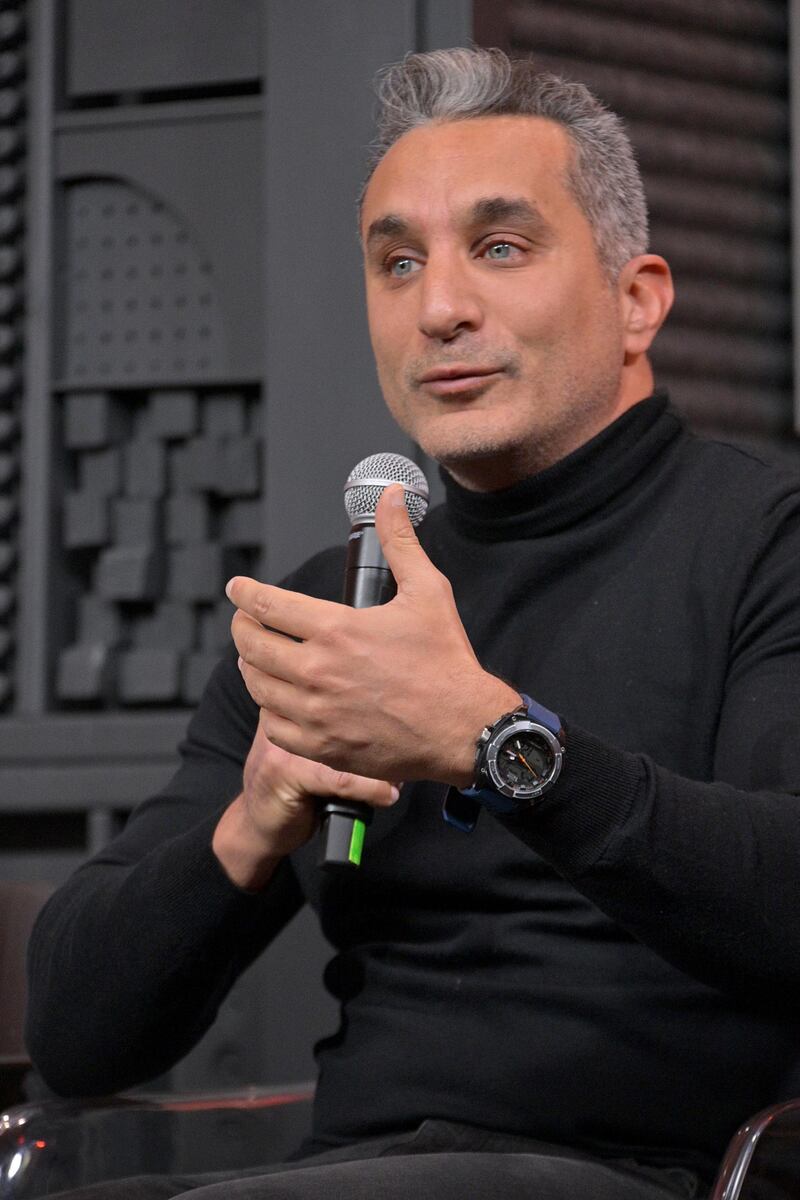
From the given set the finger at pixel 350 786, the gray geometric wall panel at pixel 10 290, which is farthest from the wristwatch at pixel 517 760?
the gray geometric wall panel at pixel 10 290

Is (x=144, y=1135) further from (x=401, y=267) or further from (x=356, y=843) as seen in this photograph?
(x=401, y=267)

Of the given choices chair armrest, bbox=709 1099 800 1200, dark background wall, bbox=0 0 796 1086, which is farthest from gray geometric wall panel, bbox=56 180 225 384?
chair armrest, bbox=709 1099 800 1200

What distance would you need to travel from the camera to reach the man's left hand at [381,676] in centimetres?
111

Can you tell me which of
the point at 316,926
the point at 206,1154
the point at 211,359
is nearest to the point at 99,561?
the point at 211,359

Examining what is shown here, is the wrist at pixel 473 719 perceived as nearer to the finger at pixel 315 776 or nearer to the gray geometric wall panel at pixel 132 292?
the finger at pixel 315 776

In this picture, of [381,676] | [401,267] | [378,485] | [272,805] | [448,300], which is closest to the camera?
[381,676]

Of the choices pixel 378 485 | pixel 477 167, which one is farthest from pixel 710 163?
pixel 378 485

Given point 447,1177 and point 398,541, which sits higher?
point 398,541

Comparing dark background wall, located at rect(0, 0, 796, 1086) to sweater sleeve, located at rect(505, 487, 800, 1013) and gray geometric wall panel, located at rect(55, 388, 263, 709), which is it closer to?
gray geometric wall panel, located at rect(55, 388, 263, 709)

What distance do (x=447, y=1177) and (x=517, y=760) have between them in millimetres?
348

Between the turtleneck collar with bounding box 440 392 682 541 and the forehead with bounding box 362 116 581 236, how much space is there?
228mm

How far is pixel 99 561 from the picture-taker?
2.52 m

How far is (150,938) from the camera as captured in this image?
5.15 ft

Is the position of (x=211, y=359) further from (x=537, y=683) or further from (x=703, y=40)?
(x=537, y=683)
